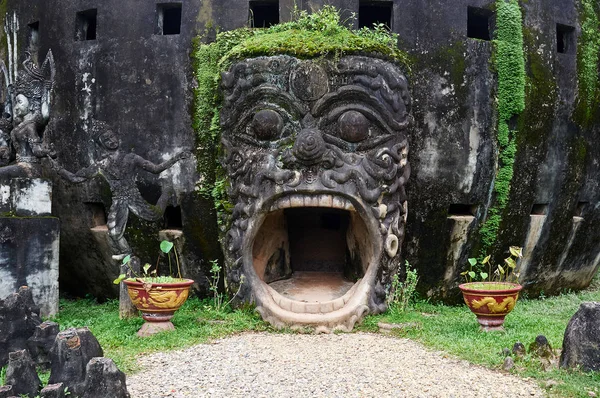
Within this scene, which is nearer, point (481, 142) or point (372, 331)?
point (372, 331)

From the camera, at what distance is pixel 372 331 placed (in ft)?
27.4

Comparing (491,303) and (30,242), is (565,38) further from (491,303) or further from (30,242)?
(30,242)

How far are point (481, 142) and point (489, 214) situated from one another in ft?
3.37

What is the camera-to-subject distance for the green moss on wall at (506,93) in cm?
979

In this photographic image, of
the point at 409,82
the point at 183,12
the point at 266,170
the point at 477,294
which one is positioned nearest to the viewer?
the point at 477,294

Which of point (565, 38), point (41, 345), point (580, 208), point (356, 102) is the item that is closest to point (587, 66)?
point (565, 38)

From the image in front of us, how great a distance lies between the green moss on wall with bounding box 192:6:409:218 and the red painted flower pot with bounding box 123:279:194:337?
151 centimetres

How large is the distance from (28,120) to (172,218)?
2.34 metres

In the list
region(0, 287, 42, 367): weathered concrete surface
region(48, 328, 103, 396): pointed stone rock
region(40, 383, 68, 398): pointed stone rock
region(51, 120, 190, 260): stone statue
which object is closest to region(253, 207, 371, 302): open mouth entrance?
region(51, 120, 190, 260): stone statue

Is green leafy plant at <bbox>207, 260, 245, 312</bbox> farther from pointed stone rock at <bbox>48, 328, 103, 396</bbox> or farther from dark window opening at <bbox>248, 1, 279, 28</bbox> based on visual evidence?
dark window opening at <bbox>248, 1, 279, 28</bbox>

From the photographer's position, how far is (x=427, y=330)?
26.7ft

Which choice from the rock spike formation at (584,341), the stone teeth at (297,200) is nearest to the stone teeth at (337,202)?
the stone teeth at (297,200)

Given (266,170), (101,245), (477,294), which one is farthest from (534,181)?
(101,245)

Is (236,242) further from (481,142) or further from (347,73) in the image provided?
(481,142)
